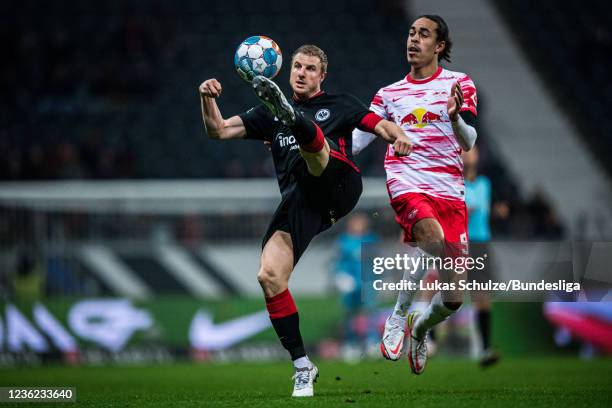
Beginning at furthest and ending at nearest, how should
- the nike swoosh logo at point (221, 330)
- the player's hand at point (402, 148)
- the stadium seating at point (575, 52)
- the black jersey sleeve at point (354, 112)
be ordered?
the stadium seating at point (575, 52) → the nike swoosh logo at point (221, 330) → the black jersey sleeve at point (354, 112) → the player's hand at point (402, 148)

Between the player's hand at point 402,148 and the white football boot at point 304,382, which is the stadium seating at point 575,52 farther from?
the white football boot at point 304,382

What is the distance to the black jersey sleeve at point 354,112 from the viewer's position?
7281 mm

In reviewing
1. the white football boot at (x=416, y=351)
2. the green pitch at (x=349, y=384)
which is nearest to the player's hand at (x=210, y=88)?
the green pitch at (x=349, y=384)

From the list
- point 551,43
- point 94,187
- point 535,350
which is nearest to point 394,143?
point 535,350

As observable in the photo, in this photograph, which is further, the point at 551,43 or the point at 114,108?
the point at 551,43

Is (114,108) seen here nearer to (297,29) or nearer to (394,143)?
(297,29)

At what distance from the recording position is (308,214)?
723 cm

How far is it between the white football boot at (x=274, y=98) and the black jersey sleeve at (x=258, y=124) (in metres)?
0.77

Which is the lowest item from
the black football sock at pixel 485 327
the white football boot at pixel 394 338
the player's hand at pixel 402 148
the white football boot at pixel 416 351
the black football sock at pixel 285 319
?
the black football sock at pixel 485 327

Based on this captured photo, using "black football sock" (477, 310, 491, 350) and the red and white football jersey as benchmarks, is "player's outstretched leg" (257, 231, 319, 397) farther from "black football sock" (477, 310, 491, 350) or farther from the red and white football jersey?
"black football sock" (477, 310, 491, 350)

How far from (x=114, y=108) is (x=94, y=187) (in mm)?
4653

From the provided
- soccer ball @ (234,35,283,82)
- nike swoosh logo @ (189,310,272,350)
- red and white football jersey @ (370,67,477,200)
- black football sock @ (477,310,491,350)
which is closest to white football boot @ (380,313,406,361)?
red and white football jersey @ (370,67,477,200)

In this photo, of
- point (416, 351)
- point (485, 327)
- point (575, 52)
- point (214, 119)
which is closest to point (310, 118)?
point (214, 119)

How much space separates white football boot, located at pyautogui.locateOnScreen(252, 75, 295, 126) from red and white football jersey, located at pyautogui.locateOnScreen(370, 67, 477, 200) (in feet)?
3.98
